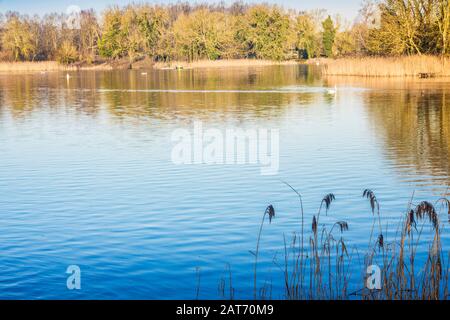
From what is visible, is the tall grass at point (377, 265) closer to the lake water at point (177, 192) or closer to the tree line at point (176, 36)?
the lake water at point (177, 192)

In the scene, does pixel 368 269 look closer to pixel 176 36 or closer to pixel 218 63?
pixel 218 63

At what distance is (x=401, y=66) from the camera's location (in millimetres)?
46125

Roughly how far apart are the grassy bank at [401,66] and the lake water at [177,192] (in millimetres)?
16807

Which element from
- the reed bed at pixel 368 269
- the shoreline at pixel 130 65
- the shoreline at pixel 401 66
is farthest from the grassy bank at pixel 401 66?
the shoreline at pixel 130 65

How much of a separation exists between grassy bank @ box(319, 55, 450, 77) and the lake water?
1681 cm

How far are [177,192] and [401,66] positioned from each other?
1419 inches

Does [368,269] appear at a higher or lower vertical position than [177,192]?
lower

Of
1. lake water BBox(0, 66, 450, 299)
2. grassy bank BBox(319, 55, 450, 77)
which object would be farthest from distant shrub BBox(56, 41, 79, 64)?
lake water BBox(0, 66, 450, 299)

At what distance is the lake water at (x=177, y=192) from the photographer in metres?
8.41

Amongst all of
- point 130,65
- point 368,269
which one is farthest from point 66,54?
point 368,269

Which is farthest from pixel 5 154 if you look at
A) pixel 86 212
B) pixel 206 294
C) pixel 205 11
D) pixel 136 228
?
pixel 205 11

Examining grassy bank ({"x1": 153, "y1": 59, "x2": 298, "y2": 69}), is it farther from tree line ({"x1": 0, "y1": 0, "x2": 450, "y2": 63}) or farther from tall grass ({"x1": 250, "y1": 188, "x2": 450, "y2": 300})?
tall grass ({"x1": 250, "y1": 188, "x2": 450, "y2": 300})

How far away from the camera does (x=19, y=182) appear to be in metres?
14.6

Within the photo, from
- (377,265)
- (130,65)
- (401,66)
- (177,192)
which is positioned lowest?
(377,265)
